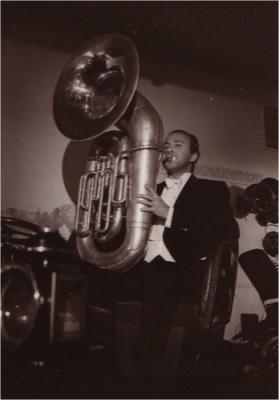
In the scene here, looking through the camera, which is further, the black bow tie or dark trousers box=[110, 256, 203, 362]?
the black bow tie

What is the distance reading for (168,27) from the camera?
234 centimetres

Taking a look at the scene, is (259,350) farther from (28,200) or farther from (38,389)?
(28,200)

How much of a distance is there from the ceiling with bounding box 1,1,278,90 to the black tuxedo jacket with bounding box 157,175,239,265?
1.02m

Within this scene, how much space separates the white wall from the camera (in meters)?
2.28

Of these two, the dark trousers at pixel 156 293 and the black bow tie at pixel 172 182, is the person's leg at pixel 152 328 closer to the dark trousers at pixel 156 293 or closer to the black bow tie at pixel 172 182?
the dark trousers at pixel 156 293

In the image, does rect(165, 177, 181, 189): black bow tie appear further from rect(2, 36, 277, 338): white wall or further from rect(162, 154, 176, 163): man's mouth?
rect(2, 36, 277, 338): white wall

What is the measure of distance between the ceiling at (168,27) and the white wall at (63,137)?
152 millimetres

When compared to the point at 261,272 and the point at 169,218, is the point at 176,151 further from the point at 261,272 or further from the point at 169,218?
the point at 261,272

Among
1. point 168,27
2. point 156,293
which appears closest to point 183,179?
point 156,293

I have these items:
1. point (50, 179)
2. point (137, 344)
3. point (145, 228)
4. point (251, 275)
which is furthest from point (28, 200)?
point (251, 275)

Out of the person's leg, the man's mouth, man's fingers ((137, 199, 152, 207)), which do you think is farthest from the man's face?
the person's leg

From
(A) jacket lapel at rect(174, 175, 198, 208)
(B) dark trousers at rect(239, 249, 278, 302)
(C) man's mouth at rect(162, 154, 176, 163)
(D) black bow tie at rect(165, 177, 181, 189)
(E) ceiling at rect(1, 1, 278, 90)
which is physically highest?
(E) ceiling at rect(1, 1, 278, 90)

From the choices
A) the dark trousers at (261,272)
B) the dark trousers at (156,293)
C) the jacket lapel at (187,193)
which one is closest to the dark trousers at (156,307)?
the dark trousers at (156,293)

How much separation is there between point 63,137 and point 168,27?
3.14ft
